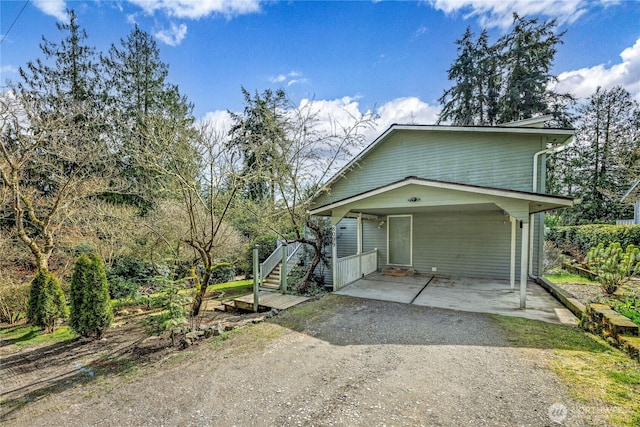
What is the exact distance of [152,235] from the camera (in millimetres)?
10305

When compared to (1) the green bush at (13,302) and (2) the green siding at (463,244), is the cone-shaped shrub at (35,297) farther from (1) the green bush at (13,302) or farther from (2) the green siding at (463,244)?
(2) the green siding at (463,244)

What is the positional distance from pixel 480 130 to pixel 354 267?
6.01 metres

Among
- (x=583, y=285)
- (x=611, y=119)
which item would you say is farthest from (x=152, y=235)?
(x=611, y=119)

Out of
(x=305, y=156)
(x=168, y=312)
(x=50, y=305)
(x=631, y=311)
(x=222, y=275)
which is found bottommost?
(x=222, y=275)

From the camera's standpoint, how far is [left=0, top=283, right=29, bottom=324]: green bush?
24.1 ft

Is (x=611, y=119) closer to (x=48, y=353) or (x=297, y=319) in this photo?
(x=297, y=319)

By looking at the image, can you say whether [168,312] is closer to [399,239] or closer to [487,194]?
[487,194]

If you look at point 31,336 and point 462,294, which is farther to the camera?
point 462,294

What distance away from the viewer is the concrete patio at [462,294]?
242 inches

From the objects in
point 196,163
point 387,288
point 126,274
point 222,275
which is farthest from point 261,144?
point 222,275

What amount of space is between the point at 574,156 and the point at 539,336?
23468 mm

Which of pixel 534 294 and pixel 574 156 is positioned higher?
pixel 574 156

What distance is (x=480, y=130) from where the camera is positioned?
8922mm

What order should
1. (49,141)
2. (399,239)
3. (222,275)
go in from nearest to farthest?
(49,141) → (399,239) → (222,275)
